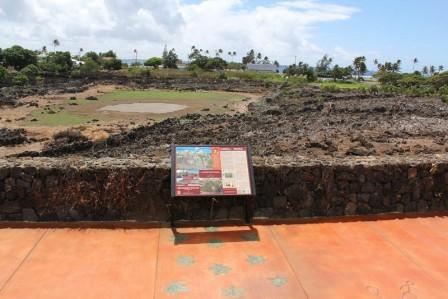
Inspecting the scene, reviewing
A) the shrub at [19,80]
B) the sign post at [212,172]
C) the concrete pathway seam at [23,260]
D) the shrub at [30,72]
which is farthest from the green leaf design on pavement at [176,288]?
the shrub at [30,72]

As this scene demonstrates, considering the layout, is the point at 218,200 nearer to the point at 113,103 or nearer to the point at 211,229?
the point at 211,229

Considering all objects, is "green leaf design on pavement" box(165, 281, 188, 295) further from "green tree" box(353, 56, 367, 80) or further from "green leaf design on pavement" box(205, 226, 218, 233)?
"green tree" box(353, 56, 367, 80)

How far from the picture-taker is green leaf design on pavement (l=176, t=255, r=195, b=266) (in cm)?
511

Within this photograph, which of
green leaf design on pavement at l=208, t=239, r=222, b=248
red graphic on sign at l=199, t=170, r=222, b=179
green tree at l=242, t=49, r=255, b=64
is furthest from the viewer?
green tree at l=242, t=49, r=255, b=64

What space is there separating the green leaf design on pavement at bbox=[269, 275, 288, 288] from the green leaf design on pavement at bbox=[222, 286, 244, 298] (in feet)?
1.35

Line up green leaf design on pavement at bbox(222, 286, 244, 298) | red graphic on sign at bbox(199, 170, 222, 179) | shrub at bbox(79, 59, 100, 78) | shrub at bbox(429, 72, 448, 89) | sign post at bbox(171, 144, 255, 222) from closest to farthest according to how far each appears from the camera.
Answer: green leaf design on pavement at bbox(222, 286, 244, 298), sign post at bbox(171, 144, 255, 222), red graphic on sign at bbox(199, 170, 222, 179), shrub at bbox(429, 72, 448, 89), shrub at bbox(79, 59, 100, 78)

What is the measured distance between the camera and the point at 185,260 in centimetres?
518

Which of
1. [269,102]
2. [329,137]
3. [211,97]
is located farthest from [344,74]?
[329,137]

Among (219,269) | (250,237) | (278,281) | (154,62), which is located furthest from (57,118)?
(154,62)

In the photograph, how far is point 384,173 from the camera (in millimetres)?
6855

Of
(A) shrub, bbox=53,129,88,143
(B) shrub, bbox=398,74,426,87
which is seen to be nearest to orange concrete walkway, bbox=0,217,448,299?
(A) shrub, bbox=53,129,88,143

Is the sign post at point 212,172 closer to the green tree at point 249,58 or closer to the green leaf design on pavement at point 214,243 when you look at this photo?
the green leaf design on pavement at point 214,243

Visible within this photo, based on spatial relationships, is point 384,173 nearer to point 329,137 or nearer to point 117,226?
point 117,226

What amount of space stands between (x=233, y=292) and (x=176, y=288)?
59 centimetres
